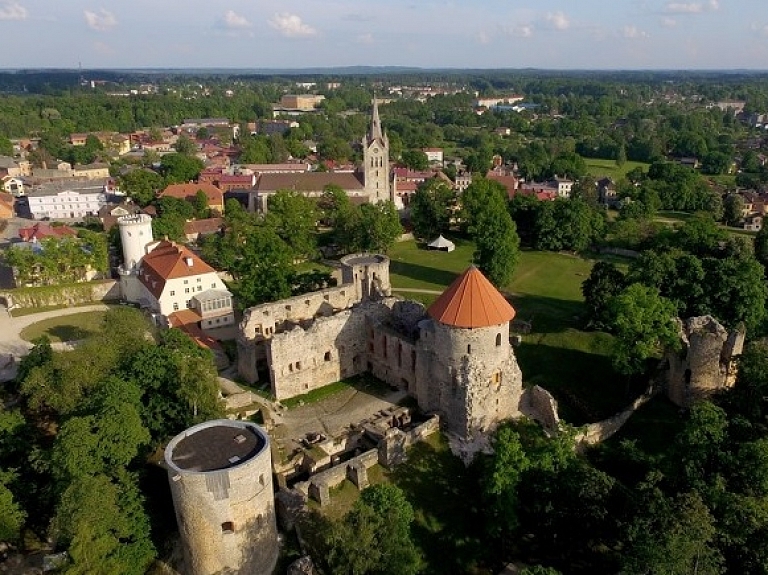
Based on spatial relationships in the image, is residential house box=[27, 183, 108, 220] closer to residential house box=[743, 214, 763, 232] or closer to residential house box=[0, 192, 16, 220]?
residential house box=[0, 192, 16, 220]

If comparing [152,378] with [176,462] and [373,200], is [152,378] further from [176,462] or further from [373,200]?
[373,200]

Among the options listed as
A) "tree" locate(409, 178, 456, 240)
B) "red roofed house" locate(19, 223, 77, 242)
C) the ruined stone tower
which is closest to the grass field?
"tree" locate(409, 178, 456, 240)

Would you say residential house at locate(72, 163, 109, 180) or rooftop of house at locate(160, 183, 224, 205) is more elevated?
rooftop of house at locate(160, 183, 224, 205)

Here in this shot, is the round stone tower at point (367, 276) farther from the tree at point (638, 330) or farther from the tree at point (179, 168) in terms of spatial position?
the tree at point (179, 168)

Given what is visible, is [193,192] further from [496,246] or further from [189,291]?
[496,246]

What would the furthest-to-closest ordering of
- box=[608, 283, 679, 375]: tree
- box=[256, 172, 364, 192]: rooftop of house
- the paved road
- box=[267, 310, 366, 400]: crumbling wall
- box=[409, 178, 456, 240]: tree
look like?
box=[256, 172, 364, 192]: rooftop of house
box=[409, 178, 456, 240]: tree
the paved road
box=[267, 310, 366, 400]: crumbling wall
box=[608, 283, 679, 375]: tree

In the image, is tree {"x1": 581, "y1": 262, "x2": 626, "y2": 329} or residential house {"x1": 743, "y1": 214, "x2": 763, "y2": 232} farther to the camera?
residential house {"x1": 743, "y1": 214, "x2": 763, "y2": 232}
